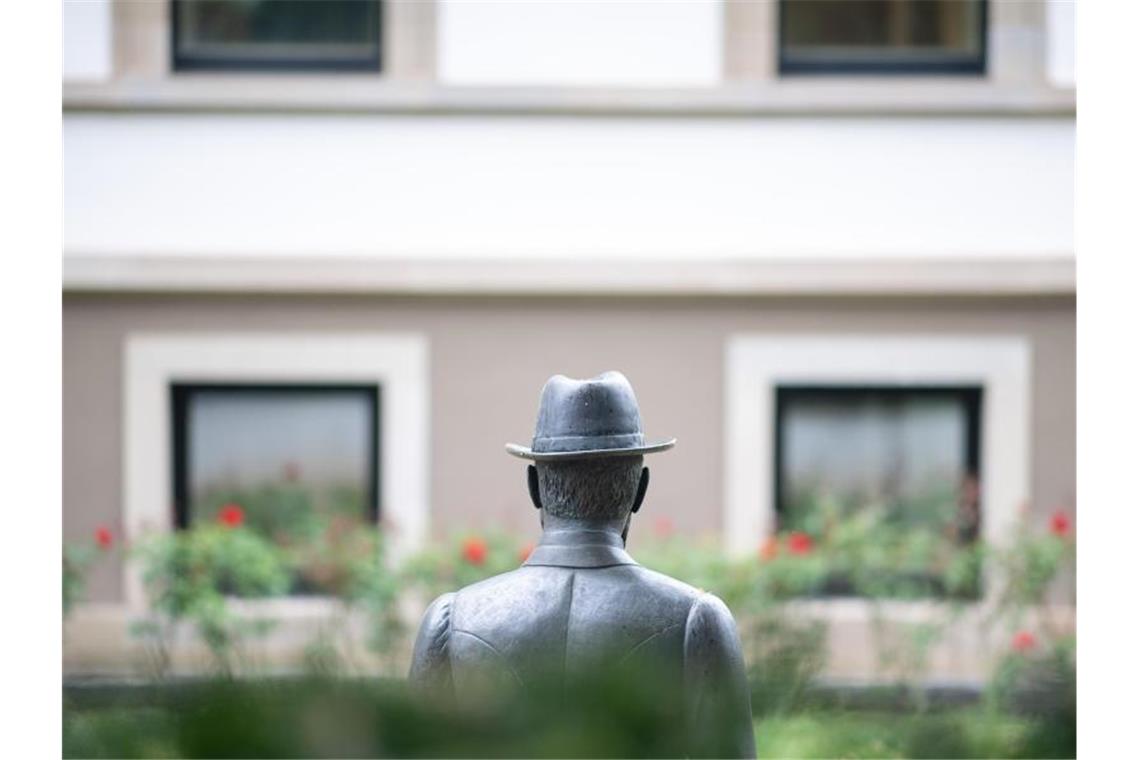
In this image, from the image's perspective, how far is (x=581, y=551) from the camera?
8.00 feet

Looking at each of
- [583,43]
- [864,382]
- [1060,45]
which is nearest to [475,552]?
[864,382]

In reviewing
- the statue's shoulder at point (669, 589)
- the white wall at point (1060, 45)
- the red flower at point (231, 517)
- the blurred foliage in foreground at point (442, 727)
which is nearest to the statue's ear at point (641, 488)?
the statue's shoulder at point (669, 589)

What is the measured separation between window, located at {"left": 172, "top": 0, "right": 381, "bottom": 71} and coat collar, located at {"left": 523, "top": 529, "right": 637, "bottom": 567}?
5480 mm

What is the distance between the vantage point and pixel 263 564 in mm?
6805

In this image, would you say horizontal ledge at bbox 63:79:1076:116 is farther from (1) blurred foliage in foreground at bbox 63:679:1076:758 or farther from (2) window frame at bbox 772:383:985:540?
(1) blurred foliage in foreground at bbox 63:679:1076:758

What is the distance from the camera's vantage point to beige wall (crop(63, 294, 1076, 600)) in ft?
24.4

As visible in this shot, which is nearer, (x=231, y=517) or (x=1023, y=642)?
(x=1023, y=642)

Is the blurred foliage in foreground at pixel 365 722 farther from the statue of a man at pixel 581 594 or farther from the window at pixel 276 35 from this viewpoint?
the window at pixel 276 35

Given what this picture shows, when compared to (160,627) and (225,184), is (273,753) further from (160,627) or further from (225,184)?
(225,184)

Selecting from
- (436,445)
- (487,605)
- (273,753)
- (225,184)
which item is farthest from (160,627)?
(273,753)

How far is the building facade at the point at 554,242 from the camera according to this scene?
737 cm

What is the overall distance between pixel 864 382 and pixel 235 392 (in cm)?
295

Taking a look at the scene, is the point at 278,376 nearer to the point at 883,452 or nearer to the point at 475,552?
the point at 475,552

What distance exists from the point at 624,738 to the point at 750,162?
6800 millimetres
